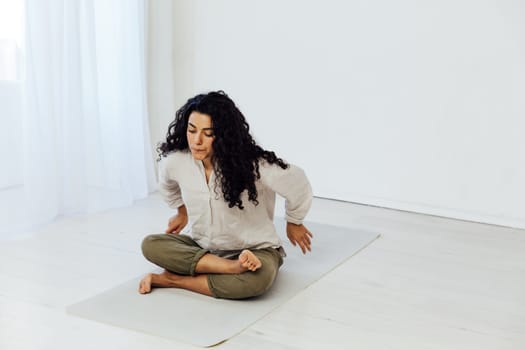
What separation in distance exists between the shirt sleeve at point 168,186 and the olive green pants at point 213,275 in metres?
0.16

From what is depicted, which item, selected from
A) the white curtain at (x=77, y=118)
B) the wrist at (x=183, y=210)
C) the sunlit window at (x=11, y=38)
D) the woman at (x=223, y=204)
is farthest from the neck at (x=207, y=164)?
the sunlit window at (x=11, y=38)

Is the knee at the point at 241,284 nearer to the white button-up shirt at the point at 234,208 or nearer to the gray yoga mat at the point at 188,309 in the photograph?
the gray yoga mat at the point at 188,309

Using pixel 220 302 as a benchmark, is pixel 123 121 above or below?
above

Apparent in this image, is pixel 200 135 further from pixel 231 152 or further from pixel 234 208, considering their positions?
pixel 234 208

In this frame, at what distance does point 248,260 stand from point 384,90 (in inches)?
58.8

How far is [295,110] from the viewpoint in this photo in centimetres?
346

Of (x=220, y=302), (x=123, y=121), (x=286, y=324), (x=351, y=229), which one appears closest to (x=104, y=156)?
(x=123, y=121)

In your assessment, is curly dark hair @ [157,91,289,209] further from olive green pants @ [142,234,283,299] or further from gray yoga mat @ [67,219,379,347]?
gray yoga mat @ [67,219,379,347]

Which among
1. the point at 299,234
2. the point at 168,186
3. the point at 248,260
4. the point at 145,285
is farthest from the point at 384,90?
the point at 145,285

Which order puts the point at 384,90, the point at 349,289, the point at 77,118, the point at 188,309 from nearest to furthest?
the point at 188,309
the point at 349,289
the point at 77,118
the point at 384,90

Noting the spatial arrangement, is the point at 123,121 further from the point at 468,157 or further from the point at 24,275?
the point at 468,157

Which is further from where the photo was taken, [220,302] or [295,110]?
[295,110]

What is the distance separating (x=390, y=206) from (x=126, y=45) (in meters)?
1.47

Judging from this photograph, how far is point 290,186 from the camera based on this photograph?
215 centimetres
